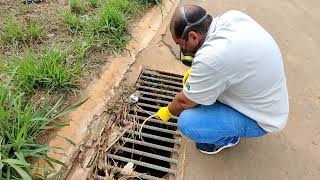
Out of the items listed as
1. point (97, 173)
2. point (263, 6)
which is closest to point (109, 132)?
point (97, 173)

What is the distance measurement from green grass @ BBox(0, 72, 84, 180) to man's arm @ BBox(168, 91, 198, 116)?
72cm

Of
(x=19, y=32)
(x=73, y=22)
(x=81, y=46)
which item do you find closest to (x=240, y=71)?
(x=81, y=46)

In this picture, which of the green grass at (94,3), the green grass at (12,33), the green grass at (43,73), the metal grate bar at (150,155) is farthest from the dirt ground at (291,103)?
the green grass at (12,33)

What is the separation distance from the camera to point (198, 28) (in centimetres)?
218

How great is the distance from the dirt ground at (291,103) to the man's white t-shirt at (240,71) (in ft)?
1.42

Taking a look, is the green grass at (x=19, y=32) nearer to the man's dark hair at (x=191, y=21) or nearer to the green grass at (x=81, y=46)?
the green grass at (x=81, y=46)

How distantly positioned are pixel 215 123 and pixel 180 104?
0.26 meters

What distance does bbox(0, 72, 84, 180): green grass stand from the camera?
221 cm

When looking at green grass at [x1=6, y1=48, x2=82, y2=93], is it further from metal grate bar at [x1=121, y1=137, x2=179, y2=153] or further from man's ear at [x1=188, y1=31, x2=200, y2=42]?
man's ear at [x1=188, y1=31, x2=200, y2=42]

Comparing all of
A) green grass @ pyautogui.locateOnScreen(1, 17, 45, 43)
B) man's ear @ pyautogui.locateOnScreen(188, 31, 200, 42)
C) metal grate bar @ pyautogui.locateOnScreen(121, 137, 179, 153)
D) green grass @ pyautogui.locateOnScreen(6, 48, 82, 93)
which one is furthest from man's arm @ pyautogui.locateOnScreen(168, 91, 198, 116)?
green grass @ pyautogui.locateOnScreen(1, 17, 45, 43)

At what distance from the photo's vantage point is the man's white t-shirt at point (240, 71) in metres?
2.09

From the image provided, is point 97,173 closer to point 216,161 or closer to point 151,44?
point 216,161

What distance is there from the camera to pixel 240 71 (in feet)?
6.98

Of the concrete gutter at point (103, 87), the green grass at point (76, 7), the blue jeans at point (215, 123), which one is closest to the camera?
the blue jeans at point (215, 123)
